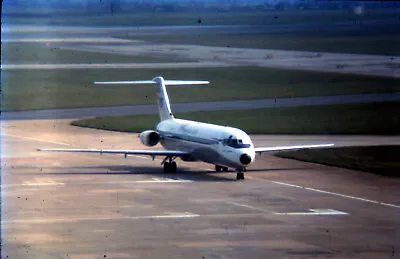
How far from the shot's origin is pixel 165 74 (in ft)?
361

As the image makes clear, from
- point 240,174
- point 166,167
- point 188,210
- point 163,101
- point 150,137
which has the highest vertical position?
point 163,101

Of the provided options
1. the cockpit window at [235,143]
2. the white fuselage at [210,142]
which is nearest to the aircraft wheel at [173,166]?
the white fuselage at [210,142]

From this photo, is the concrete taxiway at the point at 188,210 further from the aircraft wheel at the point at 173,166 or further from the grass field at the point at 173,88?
the grass field at the point at 173,88

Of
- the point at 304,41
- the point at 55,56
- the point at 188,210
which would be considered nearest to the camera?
the point at 188,210

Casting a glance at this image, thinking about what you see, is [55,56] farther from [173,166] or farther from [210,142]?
[210,142]

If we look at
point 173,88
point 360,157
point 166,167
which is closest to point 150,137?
point 166,167

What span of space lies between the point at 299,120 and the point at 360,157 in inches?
730

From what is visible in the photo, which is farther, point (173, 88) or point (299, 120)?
point (173, 88)

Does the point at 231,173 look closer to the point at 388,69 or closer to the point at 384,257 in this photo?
the point at 384,257

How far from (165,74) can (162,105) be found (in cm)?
5265

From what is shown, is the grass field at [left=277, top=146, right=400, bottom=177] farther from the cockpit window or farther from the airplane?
the cockpit window

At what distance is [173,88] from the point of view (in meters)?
102

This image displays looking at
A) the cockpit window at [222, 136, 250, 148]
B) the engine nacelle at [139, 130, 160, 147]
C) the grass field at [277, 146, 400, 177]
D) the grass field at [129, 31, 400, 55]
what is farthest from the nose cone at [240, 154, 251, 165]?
the grass field at [129, 31, 400, 55]

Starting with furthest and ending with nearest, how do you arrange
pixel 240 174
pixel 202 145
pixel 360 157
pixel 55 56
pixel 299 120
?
pixel 55 56
pixel 299 120
pixel 360 157
pixel 202 145
pixel 240 174
